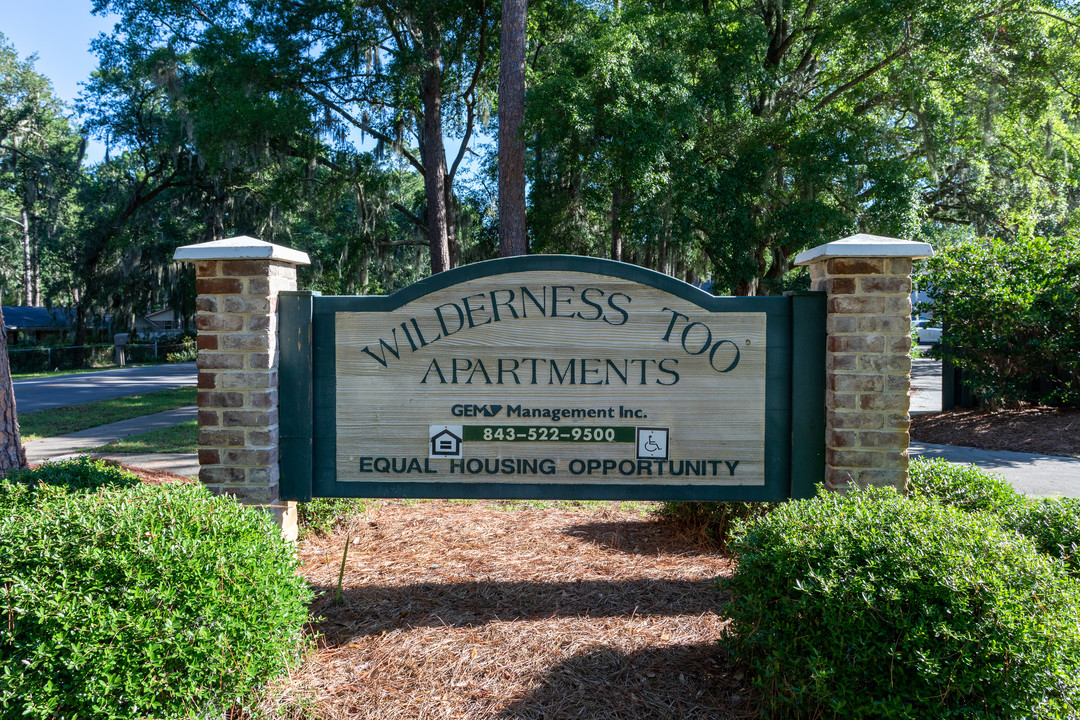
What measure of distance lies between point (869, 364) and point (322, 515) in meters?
3.13

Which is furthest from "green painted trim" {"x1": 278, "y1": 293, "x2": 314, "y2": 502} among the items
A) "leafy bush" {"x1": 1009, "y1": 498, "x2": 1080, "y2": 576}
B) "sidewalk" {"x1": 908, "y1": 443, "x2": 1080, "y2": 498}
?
"sidewalk" {"x1": 908, "y1": 443, "x2": 1080, "y2": 498}

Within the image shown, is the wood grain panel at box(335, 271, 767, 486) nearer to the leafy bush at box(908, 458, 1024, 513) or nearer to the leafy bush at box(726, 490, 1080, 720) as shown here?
the leafy bush at box(908, 458, 1024, 513)

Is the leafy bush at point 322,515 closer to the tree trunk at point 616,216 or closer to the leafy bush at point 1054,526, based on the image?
the leafy bush at point 1054,526

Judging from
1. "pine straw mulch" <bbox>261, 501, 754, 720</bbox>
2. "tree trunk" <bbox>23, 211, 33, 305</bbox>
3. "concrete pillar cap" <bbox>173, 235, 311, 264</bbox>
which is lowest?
"pine straw mulch" <bbox>261, 501, 754, 720</bbox>

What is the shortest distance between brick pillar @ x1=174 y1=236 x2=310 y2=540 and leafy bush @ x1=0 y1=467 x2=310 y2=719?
2.58 feet

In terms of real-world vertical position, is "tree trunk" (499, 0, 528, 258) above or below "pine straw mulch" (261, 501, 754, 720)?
above

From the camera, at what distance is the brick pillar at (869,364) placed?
309 cm

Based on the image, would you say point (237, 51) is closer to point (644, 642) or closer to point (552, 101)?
point (552, 101)

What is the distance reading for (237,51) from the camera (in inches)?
519

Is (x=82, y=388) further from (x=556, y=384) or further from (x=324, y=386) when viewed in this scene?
(x=556, y=384)

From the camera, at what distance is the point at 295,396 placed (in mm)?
3285

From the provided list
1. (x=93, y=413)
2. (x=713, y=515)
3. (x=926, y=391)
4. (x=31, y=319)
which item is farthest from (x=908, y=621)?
(x=31, y=319)

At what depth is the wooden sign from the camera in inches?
128

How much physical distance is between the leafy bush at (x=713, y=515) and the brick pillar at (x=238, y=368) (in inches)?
Answer: 94.5
